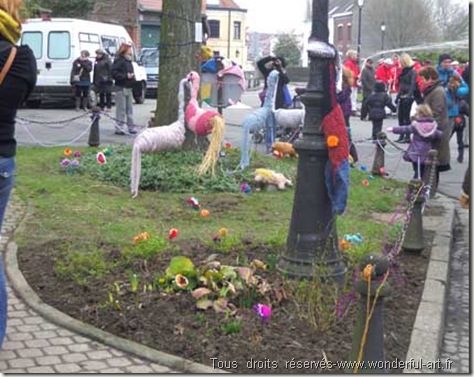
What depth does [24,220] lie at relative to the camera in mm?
8188

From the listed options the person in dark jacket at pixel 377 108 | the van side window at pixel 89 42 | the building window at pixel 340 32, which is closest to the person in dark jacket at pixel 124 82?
the person in dark jacket at pixel 377 108

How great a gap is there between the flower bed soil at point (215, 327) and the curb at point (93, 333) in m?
0.08

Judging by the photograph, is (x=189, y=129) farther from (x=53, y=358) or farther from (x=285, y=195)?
(x=53, y=358)

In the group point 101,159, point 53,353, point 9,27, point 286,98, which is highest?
point 9,27

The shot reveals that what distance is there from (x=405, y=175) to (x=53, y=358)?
973 cm

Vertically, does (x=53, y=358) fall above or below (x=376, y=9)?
below

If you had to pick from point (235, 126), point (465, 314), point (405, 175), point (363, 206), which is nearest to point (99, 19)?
point (235, 126)

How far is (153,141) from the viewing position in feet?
32.0

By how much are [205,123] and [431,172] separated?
2931 millimetres

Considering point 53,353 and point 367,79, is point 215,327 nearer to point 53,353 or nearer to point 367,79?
point 53,353

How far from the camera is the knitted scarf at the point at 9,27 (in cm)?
433

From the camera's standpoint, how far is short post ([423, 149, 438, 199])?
9617 mm

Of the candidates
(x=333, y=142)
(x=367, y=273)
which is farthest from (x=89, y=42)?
(x=367, y=273)

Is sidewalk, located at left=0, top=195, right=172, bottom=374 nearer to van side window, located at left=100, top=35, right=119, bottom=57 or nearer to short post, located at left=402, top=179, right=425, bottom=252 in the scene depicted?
short post, located at left=402, top=179, right=425, bottom=252
